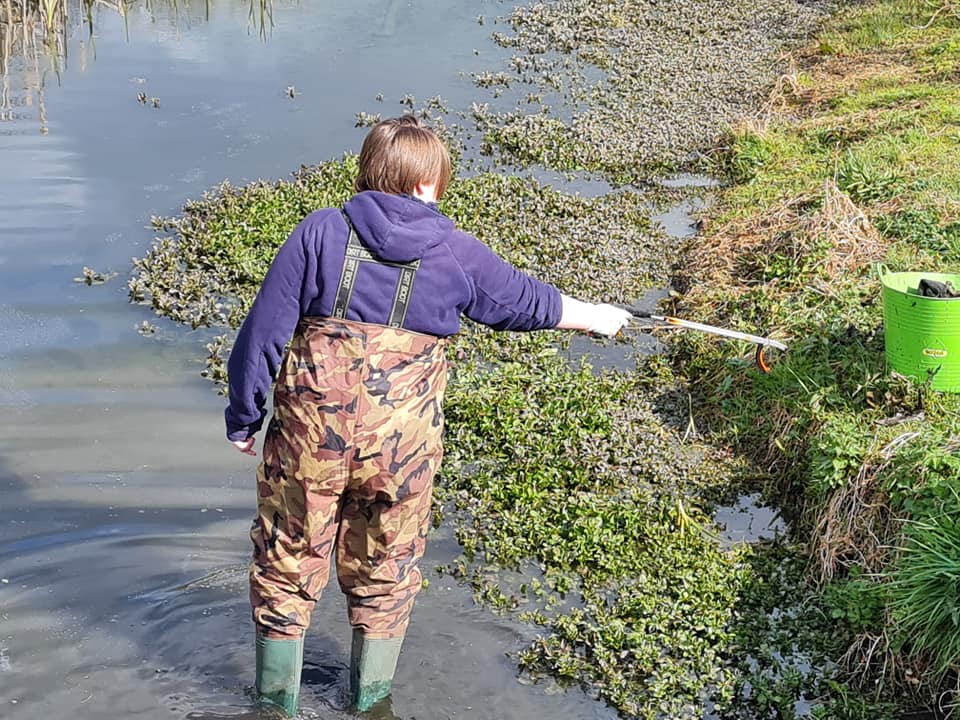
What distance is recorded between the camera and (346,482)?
3.99 meters

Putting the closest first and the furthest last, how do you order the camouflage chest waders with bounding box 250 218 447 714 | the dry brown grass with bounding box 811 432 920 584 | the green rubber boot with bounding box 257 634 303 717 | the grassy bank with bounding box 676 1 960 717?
1. the camouflage chest waders with bounding box 250 218 447 714
2. the green rubber boot with bounding box 257 634 303 717
3. the grassy bank with bounding box 676 1 960 717
4. the dry brown grass with bounding box 811 432 920 584

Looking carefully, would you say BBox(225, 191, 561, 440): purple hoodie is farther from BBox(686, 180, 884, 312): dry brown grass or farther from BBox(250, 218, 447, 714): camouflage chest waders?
BBox(686, 180, 884, 312): dry brown grass

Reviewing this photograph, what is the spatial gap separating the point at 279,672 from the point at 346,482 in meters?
0.83

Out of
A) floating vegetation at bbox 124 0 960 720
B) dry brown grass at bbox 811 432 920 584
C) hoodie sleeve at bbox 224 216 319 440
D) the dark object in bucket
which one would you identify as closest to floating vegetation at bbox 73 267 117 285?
floating vegetation at bbox 124 0 960 720

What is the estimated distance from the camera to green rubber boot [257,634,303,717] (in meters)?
4.20

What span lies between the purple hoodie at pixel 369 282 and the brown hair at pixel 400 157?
61 millimetres

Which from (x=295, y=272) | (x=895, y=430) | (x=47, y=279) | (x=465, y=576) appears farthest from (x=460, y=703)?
(x=47, y=279)

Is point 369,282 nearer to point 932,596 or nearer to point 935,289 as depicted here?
point 932,596

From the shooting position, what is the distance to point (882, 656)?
16.1 feet

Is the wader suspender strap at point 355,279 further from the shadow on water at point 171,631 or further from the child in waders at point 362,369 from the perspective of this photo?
the shadow on water at point 171,631

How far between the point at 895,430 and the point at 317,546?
10.3 ft

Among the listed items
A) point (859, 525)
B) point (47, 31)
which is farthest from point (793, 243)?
point (47, 31)

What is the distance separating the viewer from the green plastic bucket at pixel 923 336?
5.79 metres

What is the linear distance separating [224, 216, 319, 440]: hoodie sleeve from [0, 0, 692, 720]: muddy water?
1.46m
